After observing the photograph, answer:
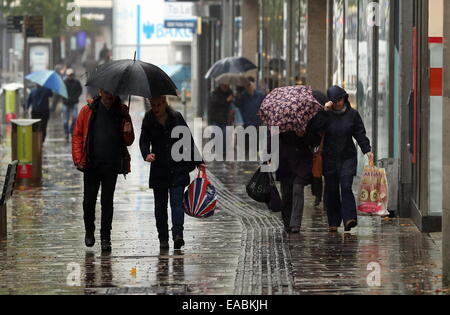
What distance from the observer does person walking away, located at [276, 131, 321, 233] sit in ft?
47.2

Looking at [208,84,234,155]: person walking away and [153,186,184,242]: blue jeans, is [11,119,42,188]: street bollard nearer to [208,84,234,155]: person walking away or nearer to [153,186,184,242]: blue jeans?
[208,84,234,155]: person walking away

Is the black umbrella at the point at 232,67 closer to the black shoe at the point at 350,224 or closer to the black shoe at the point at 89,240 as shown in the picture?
the black shoe at the point at 350,224

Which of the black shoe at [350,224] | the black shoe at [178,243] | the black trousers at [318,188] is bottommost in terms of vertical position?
the black shoe at [178,243]

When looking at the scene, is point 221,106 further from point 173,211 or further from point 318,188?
point 173,211

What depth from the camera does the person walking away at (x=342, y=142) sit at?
1426 cm

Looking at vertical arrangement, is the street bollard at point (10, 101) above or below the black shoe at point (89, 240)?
above

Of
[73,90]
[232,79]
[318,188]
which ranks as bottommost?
[318,188]

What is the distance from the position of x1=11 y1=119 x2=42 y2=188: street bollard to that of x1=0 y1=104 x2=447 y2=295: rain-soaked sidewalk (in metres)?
3.06

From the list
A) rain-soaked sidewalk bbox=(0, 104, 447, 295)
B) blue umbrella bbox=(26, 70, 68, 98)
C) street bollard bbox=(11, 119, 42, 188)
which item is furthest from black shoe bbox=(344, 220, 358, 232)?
blue umbrella bbox=(26, 70, 68, 98)

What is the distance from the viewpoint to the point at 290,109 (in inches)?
561

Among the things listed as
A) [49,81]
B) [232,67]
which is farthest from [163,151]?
[49,81]

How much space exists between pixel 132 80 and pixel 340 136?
258cm

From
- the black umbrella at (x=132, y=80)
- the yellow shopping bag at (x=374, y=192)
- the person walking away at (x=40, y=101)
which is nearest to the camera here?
the black umbrella at (x=132, y=80)

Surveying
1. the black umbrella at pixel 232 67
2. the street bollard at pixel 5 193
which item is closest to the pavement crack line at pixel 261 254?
the street bollard at pixel 5 193
